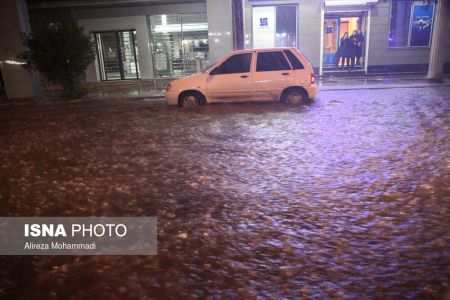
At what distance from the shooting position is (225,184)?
5.12m

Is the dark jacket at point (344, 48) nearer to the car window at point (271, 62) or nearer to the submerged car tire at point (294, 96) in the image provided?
the submerged car tire at point (294, 96)

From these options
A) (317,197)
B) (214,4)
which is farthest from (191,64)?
(317,197)

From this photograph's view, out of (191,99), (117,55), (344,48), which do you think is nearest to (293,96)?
(191,99)

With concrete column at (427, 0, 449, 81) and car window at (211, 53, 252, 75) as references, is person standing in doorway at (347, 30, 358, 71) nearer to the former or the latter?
concrete column at (427, 0, 449, 81)

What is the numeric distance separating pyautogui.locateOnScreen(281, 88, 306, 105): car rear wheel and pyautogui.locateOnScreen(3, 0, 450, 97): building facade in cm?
796

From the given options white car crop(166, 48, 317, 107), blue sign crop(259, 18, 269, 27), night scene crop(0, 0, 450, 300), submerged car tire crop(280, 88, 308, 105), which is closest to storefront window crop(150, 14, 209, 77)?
blue sign crop(259, 18, 269, 27)

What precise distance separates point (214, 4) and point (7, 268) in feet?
55.6

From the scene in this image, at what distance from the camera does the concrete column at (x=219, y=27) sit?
18.0 metres

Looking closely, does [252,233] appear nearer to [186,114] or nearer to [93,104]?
[186,114]

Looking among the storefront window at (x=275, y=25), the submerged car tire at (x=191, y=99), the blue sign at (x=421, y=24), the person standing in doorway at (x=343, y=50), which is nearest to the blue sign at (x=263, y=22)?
the storefront window at (x=275, y=25)

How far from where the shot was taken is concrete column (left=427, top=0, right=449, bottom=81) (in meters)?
16.2

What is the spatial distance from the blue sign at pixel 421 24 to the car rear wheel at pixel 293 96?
12.1m

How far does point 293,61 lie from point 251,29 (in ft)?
30.6

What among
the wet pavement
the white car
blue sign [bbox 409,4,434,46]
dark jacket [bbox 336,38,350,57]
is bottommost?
the wet pavement
